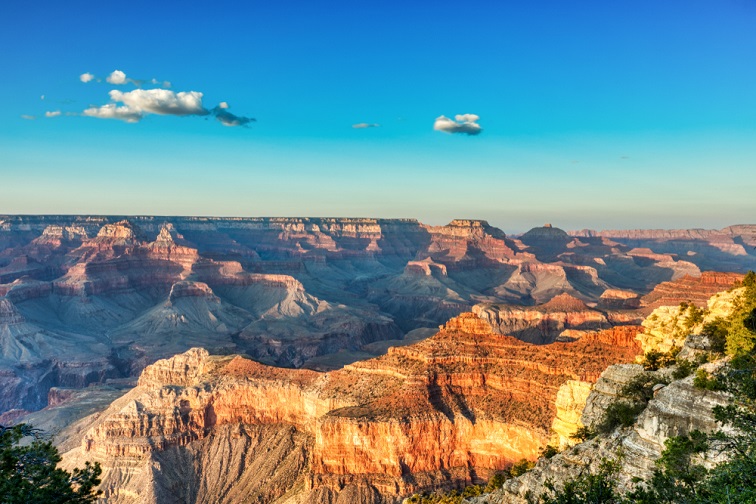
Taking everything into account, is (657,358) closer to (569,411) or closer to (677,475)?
(569,411)

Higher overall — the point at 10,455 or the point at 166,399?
the point at 10,455

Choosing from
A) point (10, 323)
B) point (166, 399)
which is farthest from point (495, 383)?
point (10, 323)

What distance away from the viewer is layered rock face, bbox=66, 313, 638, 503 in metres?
55.4

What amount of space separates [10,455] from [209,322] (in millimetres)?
171995

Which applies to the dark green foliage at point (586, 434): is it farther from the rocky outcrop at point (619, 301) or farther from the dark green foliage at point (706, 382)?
the rocky outcrop at point (619, 301)

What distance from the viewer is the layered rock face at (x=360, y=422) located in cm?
5544

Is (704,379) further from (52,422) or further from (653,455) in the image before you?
(52,422)

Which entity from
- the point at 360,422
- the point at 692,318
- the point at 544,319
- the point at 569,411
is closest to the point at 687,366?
the point at 569,411

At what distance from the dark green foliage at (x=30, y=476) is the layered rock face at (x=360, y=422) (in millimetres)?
33434

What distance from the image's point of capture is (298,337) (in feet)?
561

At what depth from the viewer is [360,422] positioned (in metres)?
55.2

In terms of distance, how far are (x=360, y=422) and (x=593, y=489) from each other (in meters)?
35.8

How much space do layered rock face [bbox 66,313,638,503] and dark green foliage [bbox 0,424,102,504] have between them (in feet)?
110

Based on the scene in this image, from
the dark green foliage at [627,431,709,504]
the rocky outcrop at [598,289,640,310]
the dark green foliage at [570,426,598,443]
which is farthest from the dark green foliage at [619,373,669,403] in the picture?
the rocky outcrop at [598,289,640,310]
